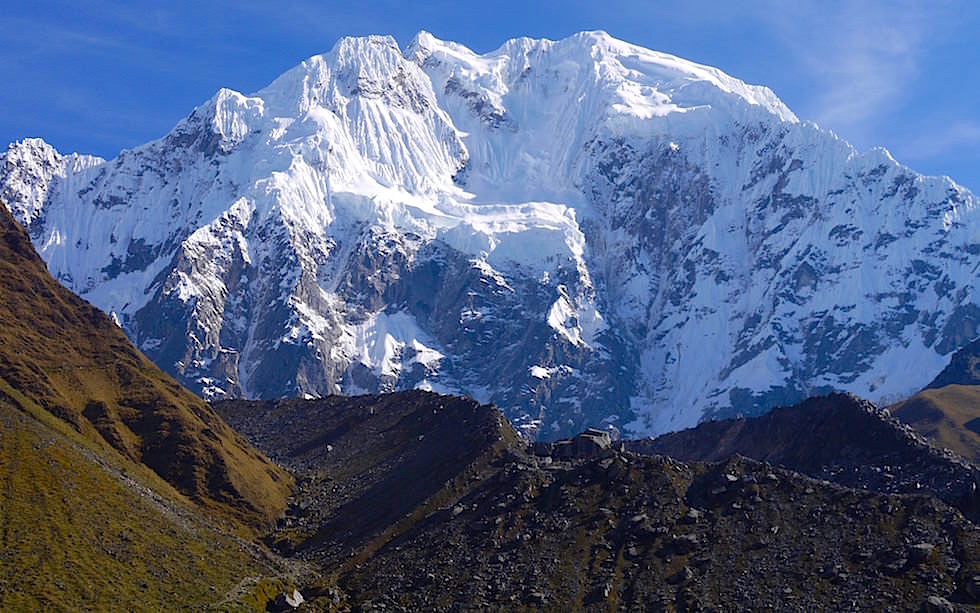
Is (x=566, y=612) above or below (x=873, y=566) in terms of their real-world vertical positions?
below

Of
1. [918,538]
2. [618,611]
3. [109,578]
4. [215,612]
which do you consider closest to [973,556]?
[918,538]

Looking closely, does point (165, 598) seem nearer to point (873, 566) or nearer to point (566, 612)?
point (566, 612)

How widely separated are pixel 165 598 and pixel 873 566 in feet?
291

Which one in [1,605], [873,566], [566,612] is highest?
[873,566]

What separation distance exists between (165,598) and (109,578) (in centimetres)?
743

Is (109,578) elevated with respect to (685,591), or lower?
lower

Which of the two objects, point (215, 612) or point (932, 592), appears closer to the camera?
point (932, 592)

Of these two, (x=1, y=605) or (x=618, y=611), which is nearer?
(x=1, y=605)

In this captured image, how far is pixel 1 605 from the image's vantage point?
181750mm

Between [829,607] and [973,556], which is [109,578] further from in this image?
[973,556]

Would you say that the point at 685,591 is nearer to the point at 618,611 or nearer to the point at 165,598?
the point at 618,611

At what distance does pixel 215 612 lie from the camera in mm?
198000

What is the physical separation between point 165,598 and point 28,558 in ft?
57.8

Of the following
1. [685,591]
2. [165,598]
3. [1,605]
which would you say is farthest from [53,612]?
[685,591]
